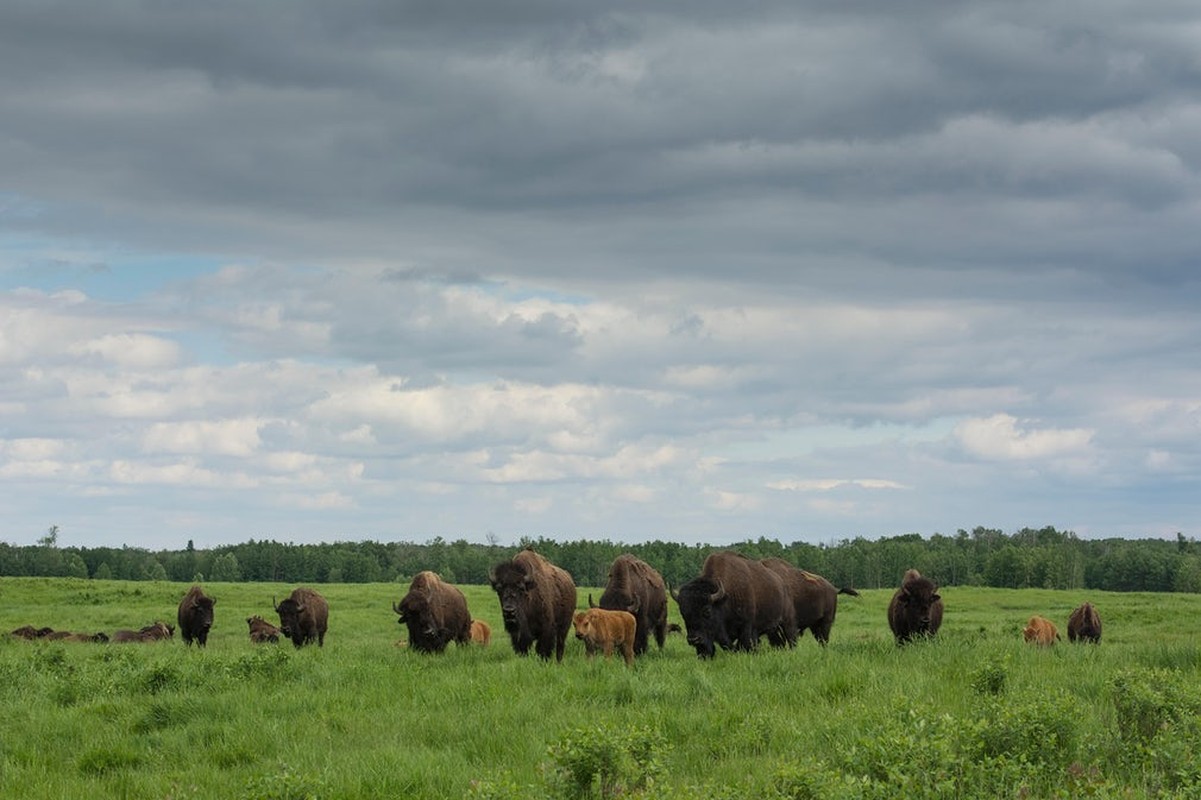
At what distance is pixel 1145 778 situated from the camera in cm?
916

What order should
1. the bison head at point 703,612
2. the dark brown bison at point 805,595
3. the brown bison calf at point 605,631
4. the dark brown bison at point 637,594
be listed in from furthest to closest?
the dark brown bison at point 805,595 < the dark brown bison at point 637,594 < the bison head at point 703,612 < the brown bison calf at point 605,631

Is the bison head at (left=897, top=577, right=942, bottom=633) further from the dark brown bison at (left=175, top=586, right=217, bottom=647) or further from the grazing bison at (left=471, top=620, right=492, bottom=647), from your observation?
the dark brown bison at (left=175, top=586, right=217, bottom=647)

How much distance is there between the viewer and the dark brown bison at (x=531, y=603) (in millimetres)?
21062

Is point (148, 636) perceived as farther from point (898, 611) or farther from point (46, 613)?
point (898, 611)

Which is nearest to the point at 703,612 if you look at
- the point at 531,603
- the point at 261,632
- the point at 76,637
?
the point at 531,603

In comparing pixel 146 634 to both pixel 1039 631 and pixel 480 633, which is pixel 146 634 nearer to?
pixel 480 633

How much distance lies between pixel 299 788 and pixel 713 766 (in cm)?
401

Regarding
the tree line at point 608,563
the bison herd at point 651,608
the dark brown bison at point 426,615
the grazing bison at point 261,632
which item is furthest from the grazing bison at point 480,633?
the tree line at point 608,563

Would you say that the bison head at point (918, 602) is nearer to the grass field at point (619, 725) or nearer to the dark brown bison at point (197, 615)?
A: the grass field at point (619, 725)

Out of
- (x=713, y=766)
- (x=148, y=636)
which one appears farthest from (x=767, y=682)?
(x=148, y=636)

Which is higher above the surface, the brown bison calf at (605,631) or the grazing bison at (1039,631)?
the brown bison calf at (605,631)

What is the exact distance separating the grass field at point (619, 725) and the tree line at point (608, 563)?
356ft

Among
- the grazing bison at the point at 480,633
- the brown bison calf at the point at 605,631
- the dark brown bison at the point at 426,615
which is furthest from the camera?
the grazing bison at the point at 480,633

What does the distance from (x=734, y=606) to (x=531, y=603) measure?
160 inches
